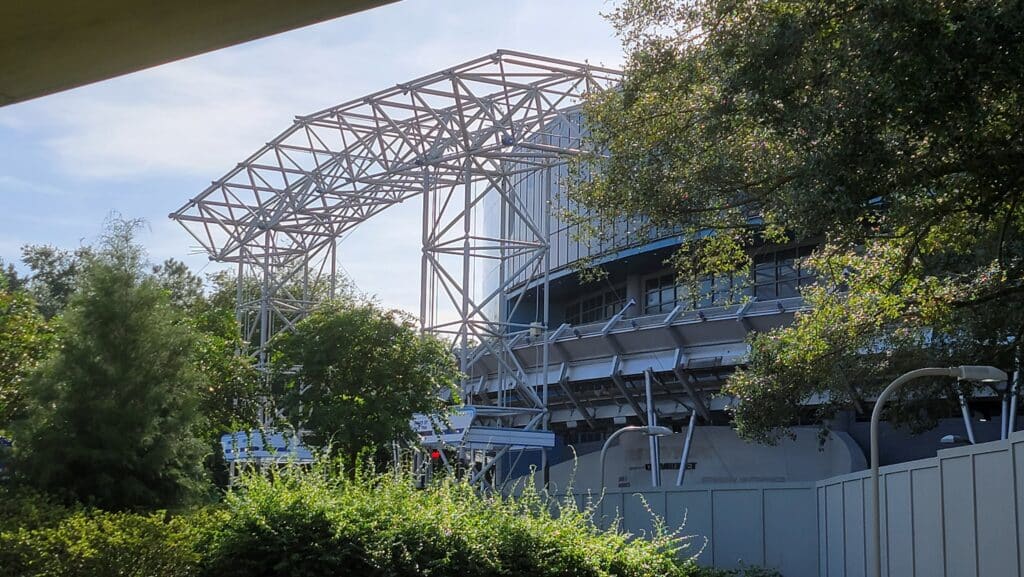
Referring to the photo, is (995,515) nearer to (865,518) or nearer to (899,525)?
(899,525)

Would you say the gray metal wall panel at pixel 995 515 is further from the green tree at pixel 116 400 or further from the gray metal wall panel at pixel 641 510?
the gray metal wall panel at pixel 641 510

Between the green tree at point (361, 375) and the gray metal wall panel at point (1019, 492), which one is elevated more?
the green tree at point (361, 375)

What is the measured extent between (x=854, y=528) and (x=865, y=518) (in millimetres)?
1206

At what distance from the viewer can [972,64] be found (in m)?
10.3

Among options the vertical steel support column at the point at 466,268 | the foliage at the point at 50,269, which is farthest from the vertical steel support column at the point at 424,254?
the foliage at the point at 50,269

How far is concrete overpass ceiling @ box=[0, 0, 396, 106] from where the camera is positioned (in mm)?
3592

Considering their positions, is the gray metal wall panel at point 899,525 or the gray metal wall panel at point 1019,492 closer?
the gray metal wall panel at point 1019,492

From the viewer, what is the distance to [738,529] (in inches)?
1061

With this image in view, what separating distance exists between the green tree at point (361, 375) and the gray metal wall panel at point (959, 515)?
1449cm

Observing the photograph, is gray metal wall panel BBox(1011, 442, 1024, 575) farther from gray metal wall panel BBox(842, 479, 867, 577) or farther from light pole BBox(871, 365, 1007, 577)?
gray metal wall panel BBox(842, 479, 867, 577)

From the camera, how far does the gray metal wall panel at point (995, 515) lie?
12.8 metres

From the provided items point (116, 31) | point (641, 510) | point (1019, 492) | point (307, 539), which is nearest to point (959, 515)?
point (1019, 492)

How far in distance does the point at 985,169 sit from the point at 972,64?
1884 millimetres

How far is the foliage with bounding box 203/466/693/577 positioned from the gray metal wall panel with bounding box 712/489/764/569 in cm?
996
